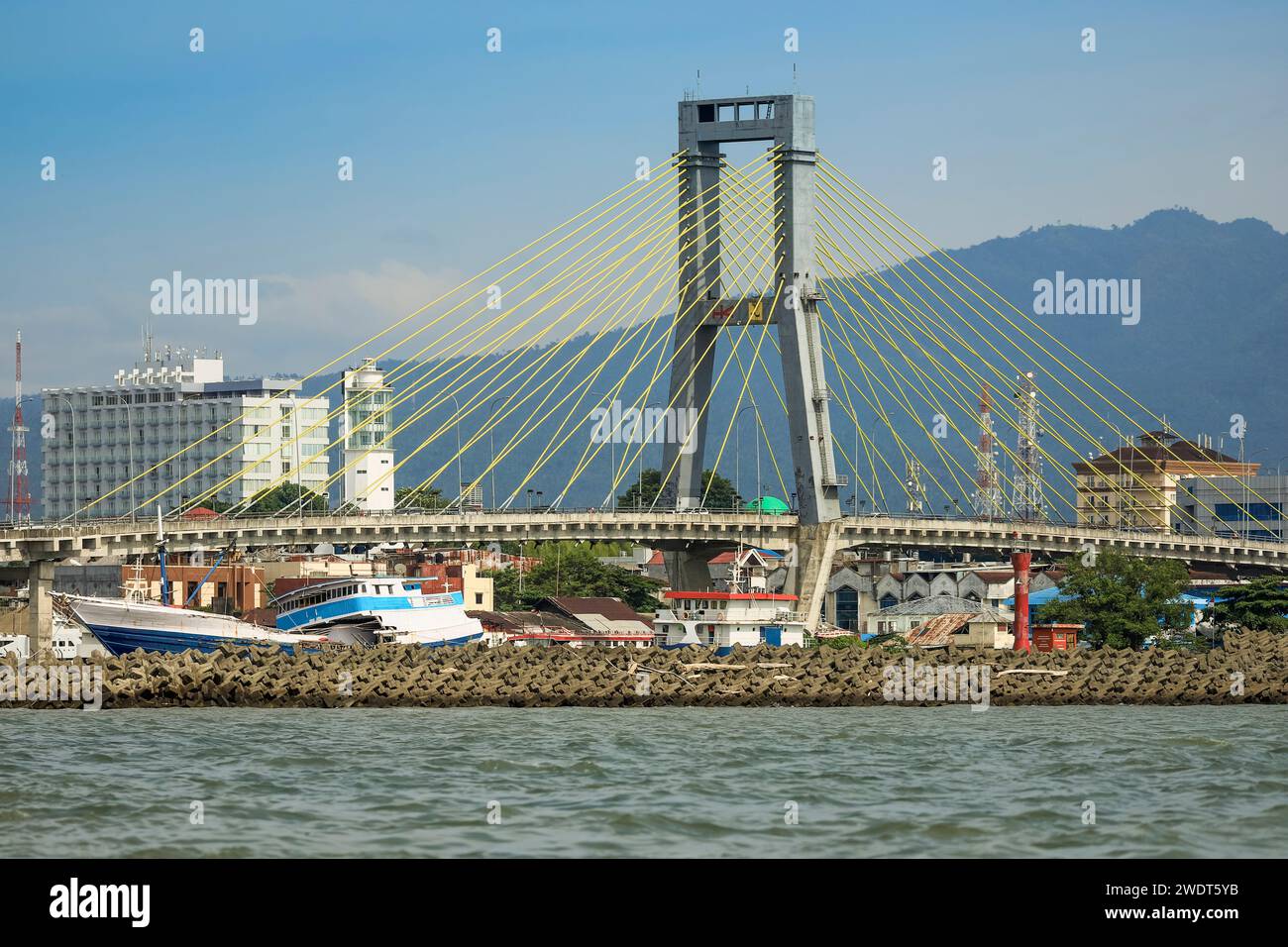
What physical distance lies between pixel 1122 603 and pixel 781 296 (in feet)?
60.5

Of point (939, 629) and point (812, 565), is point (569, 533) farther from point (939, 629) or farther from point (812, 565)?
point (939, 629)

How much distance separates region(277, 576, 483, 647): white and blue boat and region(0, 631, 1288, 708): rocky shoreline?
22.8 ft

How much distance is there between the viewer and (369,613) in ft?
233

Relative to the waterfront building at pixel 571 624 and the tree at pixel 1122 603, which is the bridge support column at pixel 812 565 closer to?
the waterfront building at pixel 571 624

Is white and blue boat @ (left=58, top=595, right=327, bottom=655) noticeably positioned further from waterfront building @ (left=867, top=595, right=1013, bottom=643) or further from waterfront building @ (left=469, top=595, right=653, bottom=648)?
waterfront building @ (left=867, top=595, right=1013, bottom=643)

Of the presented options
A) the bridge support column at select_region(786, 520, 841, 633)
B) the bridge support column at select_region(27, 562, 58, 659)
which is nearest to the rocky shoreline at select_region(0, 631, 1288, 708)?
the bridge support column at select_region(27, 562, 58, 659)

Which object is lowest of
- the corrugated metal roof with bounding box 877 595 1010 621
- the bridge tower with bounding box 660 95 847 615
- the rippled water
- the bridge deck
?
the corrugated metal roof with bounding box 877 595 1010 621

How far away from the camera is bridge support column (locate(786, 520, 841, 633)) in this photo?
8356cm

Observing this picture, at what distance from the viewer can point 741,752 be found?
36906mm

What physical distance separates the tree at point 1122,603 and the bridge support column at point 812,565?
9234mm

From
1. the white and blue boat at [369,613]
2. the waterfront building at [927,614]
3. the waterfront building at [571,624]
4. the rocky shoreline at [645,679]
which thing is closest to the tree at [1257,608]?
the waterfront building at [927,614]
